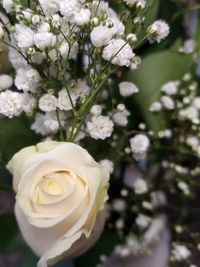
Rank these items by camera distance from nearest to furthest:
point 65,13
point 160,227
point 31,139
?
point 65,13 → point 31,139 → point 160,227

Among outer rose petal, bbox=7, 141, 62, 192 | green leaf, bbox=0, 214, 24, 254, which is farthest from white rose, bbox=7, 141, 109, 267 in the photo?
green leaf, bbox=0, 214, 24, 254

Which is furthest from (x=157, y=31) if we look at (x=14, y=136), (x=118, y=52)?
(x=14, y=136)

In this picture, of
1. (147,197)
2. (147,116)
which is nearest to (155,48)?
(147,116)

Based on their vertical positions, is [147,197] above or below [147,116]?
below

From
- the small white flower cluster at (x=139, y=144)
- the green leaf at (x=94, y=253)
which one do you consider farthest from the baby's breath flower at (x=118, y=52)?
the green leaf at (x=94, y=253)

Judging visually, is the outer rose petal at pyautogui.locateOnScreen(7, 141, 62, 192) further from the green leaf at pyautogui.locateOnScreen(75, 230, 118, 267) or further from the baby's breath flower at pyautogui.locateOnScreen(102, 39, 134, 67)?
the green leaf at pyautogui.locateOnScreen(75, 230, 118, 267)

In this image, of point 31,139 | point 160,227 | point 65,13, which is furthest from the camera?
point 160,227

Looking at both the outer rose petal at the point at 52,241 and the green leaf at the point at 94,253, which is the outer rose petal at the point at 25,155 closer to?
the outer rose petal at the point at 52,241

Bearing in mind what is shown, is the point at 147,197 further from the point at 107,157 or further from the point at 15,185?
the point at 15,185
